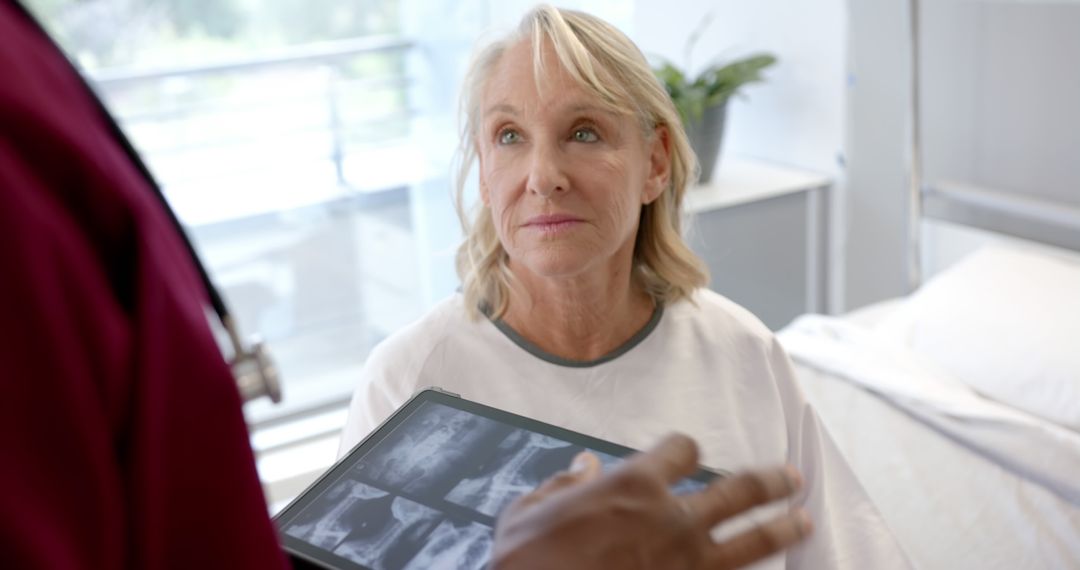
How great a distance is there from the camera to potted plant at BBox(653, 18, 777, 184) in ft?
8.98

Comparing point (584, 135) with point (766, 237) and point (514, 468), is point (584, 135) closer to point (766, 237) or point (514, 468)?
point (514, 468)

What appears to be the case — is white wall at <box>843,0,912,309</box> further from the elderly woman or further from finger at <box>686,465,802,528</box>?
finger at <box>686,465,802,528</box>

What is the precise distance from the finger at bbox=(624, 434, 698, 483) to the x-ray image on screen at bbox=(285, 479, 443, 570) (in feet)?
0.94

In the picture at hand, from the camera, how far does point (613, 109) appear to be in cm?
128

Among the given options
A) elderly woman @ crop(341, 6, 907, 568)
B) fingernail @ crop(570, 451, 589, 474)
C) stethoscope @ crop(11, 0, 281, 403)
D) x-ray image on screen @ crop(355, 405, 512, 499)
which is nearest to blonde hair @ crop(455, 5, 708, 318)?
elderly woman @ crop(341, 6, 907, 568)

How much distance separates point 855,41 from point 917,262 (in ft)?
1.98

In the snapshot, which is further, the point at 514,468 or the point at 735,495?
the point at 514,468

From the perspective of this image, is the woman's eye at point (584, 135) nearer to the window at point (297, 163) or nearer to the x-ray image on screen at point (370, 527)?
the x-ray image on screen at point (370, 527)

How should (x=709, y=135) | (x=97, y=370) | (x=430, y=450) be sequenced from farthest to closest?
(x=709, y=135)
(x=430, y=450)
(x=97, y=370)

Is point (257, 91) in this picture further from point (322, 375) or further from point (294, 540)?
point (294, 540)

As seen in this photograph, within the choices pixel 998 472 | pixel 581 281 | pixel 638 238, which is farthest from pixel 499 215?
pixel 998 472

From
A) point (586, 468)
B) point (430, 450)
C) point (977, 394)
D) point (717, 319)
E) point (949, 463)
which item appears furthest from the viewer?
point (977, 394)

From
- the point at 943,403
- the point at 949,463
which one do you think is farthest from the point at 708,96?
the point at 949,463

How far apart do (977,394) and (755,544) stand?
1741 mm
